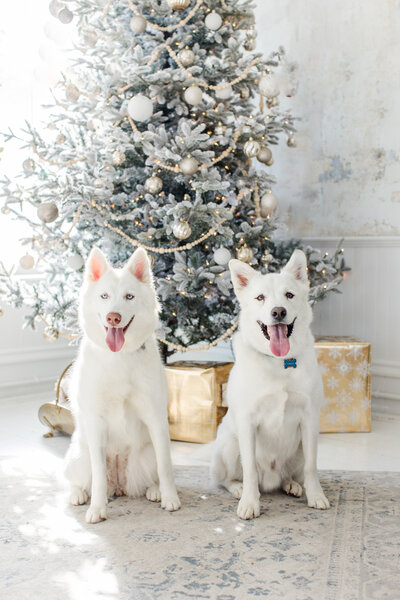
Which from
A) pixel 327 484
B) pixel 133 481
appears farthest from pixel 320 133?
pixel 133 481

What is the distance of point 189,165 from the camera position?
3334 mm

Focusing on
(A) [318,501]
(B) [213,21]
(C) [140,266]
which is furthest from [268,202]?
(A) [318,501]

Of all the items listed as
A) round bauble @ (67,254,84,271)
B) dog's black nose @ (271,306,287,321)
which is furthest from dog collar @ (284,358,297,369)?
round bauble @ (67,254,84,271)

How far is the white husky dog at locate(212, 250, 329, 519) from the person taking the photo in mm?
2453

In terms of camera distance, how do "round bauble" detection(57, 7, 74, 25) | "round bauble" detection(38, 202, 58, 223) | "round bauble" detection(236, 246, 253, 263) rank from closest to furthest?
1. "round bauble" detection(38, 202, 58, 223)
2. "round bauble" detection(236, 246, 253, 263)
3. "round bauble" detection(57, 7, 74, 25)

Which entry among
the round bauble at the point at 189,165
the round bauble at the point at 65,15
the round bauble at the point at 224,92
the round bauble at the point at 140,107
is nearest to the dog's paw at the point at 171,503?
the round bauble at the point at 189,165

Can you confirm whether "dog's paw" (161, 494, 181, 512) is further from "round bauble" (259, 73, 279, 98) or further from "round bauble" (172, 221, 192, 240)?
"round bauble" (259, 73, 279, 98)

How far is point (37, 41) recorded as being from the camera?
4.85 meters

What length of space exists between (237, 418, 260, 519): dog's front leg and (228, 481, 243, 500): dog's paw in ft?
0.48

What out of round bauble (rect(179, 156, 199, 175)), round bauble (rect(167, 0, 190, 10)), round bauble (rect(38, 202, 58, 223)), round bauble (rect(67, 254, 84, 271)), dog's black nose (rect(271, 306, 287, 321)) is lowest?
dog's black nose (rect(271, 306, 287, 321))

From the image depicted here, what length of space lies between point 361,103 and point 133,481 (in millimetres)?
2895

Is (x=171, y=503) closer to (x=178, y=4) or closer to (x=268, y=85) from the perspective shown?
(x=268, y=85)

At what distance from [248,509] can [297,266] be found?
0.95 m

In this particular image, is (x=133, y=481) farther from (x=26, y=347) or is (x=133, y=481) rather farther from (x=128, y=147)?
(x=26, y=347)
